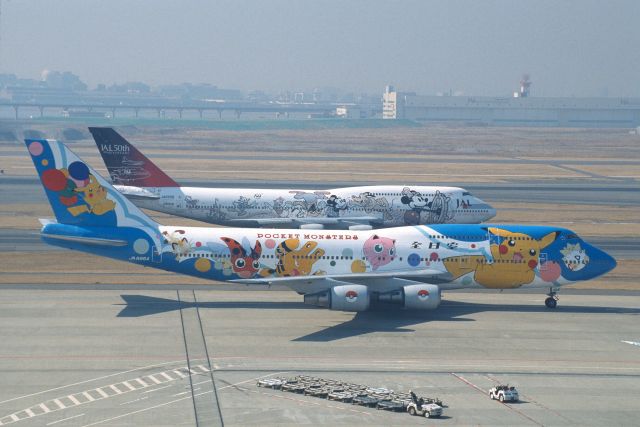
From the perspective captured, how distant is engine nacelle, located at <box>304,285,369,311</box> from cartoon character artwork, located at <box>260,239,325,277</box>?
344cm

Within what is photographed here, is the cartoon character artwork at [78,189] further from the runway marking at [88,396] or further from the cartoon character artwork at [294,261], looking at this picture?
the runway marking at [88,396]

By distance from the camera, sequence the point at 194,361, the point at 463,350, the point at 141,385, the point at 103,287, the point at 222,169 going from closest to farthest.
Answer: the point at 141,385 < the point at 194,361 < the point at 463,350 < the point at 103,287 < the point at 222,169

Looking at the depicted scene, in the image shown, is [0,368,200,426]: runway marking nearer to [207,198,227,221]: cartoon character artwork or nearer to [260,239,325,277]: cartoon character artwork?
[260,239,325,277]: cartoon character artwork

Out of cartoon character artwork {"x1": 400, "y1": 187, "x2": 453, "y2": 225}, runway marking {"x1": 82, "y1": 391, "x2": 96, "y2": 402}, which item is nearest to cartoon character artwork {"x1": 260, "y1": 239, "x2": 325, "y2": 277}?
runway marking {"x1": 82, "y1": 391, "x2": 96, "y2": 402}

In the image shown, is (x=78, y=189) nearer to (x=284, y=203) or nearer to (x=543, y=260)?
(x=543, y=260)

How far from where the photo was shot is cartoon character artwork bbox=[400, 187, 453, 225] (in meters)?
76.8

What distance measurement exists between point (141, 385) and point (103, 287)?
20.1 meters

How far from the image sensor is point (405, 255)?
167ft

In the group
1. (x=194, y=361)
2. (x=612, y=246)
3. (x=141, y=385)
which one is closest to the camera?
(x=141, y=385)

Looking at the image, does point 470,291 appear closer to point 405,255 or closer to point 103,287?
point 405,255

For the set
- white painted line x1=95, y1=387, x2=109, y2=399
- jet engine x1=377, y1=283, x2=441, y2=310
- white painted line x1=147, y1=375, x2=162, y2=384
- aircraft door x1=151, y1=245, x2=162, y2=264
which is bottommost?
white painted line x1=95, y1=387, x2=109, y2=399

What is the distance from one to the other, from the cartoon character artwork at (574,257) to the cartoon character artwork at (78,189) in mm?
25109

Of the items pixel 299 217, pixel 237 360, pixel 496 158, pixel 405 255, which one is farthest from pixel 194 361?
pixel 496 158

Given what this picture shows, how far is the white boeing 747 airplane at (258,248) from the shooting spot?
166 ft
